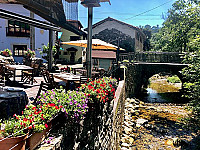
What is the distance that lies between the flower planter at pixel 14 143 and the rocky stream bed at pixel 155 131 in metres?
7.41

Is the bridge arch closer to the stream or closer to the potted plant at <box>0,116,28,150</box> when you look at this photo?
the stream

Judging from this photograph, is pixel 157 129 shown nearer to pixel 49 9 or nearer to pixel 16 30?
pixel 49 9

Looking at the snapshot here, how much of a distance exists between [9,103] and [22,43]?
2156 centimetres

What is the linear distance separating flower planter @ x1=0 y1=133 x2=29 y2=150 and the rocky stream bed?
741 cm

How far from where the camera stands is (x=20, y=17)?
4.45 m

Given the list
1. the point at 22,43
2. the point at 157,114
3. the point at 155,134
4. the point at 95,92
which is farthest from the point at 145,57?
the point at 95,92

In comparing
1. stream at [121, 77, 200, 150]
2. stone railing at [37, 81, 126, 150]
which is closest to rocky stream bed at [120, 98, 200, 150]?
stream at [121, 77, 200, 150]

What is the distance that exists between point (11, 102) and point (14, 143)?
1.78 metres

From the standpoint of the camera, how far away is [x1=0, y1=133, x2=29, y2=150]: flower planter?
1.79 meters

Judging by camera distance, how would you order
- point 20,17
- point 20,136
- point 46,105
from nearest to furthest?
point 20,136 < point 46,105 < point 20,17

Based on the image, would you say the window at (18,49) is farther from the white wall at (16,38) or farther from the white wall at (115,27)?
the white wall at (115,27)

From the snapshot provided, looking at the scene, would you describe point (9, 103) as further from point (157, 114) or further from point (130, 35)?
point (130, 35)

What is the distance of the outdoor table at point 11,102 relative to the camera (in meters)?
3.31

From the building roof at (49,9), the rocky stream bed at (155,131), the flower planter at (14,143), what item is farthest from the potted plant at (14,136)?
the rocky stream bed at (155,131)
